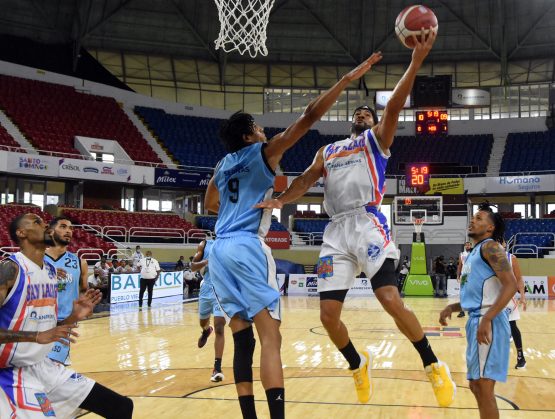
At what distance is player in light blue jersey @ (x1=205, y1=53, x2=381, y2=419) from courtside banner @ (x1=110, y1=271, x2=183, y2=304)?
14.1 m

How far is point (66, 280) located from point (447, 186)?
81.8 feet

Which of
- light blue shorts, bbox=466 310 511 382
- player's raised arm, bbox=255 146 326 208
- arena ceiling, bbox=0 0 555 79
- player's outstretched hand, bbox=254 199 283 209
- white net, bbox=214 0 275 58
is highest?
arena ceiling, bbox=0 0 555 79

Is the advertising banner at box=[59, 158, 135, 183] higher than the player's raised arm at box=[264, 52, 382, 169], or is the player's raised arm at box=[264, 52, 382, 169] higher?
the advertising banner at box=[59, 158, 135, 183]

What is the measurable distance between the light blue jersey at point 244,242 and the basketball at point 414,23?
137 centimetres

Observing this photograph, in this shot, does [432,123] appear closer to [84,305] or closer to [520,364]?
[520,364]

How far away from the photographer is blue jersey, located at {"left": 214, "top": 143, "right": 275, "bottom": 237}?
161 inches

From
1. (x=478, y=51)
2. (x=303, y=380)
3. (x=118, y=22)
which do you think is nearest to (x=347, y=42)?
(x=478, y=51)

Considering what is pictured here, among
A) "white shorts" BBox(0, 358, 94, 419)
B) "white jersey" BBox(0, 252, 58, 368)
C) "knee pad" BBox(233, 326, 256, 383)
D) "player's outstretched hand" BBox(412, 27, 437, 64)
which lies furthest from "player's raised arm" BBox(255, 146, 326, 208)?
"white shorts" BBox(0, 358, 94, 419)

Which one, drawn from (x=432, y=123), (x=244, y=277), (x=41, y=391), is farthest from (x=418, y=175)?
(x=41, y=391)

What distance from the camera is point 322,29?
115 feet

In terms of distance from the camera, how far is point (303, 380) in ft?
22.2

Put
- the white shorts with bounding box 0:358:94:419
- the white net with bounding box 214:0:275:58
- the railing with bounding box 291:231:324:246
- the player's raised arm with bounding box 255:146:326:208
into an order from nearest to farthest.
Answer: the white shorts with bounding box 0:358:94:419 < the player's raised arm with bounding box 255:146:326:208 < the white net with bounding box 214:0:275:58 < the railing with bounding box 291:231:324:246

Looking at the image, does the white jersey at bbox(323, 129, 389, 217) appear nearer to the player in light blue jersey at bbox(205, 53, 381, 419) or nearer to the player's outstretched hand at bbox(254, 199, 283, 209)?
the player in light blue jersey at bbox(205, 53, 381, 419)

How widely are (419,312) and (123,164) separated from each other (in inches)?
645
